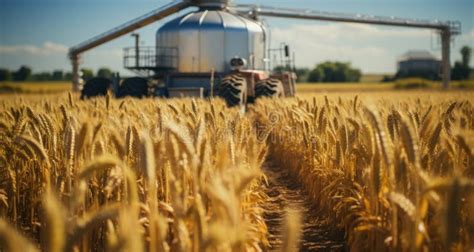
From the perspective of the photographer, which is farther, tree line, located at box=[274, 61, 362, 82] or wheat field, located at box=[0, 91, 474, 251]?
tree line, located at box=[274, 61, 362, 82]

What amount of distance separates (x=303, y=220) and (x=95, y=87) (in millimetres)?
14416

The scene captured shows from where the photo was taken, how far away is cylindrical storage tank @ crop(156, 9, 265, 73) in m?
17.8

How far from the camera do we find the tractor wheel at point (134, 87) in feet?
56.9

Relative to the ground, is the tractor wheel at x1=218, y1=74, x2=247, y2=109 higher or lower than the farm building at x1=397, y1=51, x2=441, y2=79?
lower

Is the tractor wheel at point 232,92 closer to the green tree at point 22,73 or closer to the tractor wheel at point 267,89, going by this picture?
the tractor wheel at point 267,89

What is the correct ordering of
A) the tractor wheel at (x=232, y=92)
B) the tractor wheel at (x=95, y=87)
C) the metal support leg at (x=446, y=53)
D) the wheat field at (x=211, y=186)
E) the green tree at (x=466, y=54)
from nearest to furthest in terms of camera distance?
the wheat field at (x=211, y=186) → the tractor wheel at (x=232, y=92) → the tractor wheel at (x=95, y=87) → the metal support leg at (x=446, y=53) → the green tree at (x=466, y=54)

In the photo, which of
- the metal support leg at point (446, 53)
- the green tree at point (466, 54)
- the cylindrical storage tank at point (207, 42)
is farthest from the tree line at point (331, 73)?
the cylindrical storage tank at point (207, 42)

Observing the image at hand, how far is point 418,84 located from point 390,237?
5997 cm

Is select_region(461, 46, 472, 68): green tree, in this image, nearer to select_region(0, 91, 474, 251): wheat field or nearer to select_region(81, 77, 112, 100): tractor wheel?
select_region(81, 77, 112, 100): tractor wheel

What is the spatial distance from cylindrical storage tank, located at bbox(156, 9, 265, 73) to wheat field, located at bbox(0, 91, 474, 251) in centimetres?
1156

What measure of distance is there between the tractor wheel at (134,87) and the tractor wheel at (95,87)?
4.17ft

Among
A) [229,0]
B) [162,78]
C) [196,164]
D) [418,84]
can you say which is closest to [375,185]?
[196,164]

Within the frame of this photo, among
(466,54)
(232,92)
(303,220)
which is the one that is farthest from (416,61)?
(303,220)

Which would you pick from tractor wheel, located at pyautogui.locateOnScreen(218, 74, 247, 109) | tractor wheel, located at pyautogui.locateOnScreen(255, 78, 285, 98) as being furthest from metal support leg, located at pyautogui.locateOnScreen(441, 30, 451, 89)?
tractor wheel, located at pyautogui.locateOnScreen(218, 74, 247, 109)
